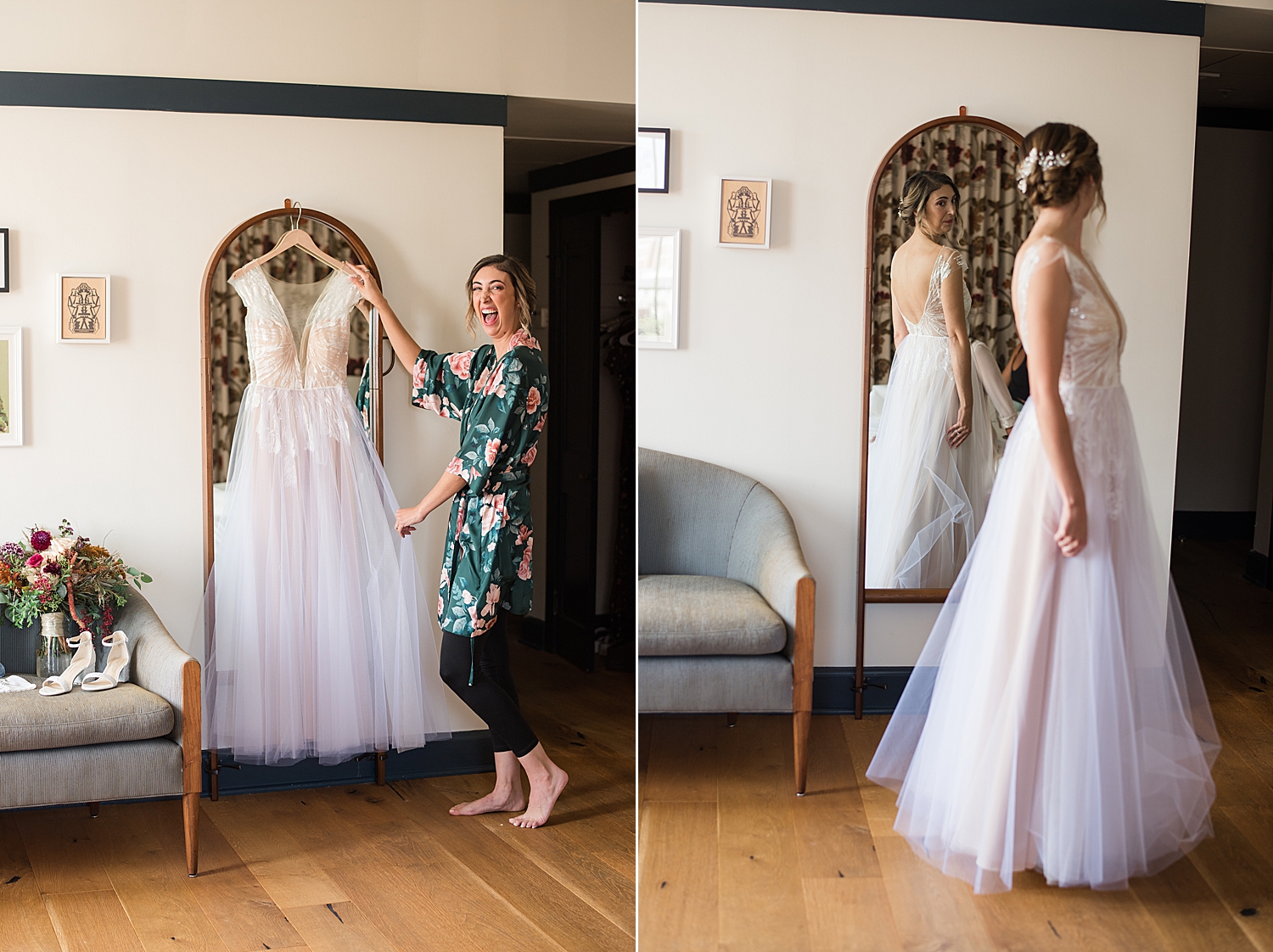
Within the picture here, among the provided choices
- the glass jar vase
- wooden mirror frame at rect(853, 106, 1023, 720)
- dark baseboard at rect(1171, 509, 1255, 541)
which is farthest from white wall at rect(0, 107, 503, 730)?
dark baseboard at rect(1171, 509, 1255, 541)

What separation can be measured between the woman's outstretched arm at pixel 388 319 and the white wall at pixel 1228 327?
6.32 feet

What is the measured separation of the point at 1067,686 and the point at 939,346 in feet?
0.81

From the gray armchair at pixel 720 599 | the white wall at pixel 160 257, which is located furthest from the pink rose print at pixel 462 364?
the gray armchair at pixel 720 599

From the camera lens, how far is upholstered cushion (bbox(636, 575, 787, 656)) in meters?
0.72

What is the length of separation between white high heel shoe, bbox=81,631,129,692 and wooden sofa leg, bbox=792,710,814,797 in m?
1.90

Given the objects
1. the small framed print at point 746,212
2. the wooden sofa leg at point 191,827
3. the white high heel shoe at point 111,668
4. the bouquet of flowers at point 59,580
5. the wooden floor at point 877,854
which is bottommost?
the wooden sofa leg at point 191,827

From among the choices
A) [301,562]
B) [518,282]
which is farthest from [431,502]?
[518,282]

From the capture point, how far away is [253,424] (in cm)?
240

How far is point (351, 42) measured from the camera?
2.41 m

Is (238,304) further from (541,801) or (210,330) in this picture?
(541,801)

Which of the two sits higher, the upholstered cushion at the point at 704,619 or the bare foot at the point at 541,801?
the upholstered cushion at the point at 704,619

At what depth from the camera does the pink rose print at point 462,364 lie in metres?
2.30

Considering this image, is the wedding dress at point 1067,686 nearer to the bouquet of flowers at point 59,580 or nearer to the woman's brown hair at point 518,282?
the woman's brown hair at point 518,282

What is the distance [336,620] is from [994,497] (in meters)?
2.02
